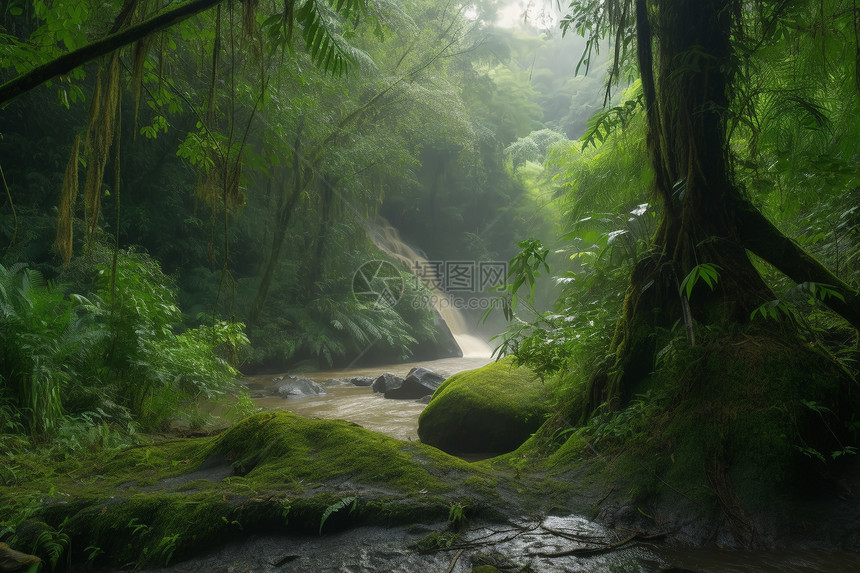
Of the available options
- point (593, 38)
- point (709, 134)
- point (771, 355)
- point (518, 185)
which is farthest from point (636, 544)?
point (518, 185)

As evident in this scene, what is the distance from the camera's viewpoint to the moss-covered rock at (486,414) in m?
4.27

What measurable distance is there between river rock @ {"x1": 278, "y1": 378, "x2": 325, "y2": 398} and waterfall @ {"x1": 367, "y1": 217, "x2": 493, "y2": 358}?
8.67m

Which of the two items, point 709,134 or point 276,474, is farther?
point 709,134

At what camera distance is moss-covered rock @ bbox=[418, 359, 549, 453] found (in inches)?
168

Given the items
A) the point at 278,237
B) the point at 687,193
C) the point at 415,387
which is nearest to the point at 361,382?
the point at 415,387

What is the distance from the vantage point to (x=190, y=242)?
36.3 ft

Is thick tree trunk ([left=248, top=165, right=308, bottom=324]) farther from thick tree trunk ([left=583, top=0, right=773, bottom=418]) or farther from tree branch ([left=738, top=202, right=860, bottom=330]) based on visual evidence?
tree branch ([left=738, top=202, right=860, bottom=330])

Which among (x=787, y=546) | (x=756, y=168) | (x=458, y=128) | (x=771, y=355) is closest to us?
(x=787, y=546)

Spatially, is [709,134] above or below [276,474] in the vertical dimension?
above

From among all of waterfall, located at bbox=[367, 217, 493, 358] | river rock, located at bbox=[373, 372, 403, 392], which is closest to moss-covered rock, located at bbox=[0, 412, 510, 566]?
river rock, located at bbox=[373, 372, 403, 392]

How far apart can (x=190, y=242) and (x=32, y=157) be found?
3.16 meters

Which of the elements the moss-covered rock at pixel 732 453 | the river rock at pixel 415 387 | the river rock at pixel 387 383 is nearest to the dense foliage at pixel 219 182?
A: the moss-covered rock at pixel 732 453

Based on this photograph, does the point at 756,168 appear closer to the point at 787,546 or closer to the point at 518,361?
the point at 518,361

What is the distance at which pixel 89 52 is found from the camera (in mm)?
1363
